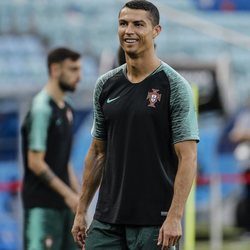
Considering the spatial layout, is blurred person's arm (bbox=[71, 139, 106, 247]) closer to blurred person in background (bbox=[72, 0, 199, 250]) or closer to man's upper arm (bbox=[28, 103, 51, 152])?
blurred person in background (bbox=[72, 0, 199, 250])

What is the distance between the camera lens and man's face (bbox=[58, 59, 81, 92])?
28.3ft

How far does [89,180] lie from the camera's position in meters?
5.91

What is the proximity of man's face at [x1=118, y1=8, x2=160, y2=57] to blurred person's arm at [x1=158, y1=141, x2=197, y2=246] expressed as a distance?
557 millimetres

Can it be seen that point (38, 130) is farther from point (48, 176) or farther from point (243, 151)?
point (243, 151)

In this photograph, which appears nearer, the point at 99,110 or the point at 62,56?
the point at 99,110

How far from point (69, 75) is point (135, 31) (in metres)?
3.23

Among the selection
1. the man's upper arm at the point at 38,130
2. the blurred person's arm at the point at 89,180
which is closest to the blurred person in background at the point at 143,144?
the blurred person's arm at the point at 89,180

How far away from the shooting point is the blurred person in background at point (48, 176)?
815 cm

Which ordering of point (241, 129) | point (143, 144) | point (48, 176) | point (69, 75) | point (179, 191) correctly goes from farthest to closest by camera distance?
1. point (241, 129)
2. point (69, 75)
3. point (48, 176)
4. point (143, 144)
5. point (179, 191)

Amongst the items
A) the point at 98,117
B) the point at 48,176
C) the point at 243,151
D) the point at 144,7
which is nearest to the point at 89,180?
the point at 98,117

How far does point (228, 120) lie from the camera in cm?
1614

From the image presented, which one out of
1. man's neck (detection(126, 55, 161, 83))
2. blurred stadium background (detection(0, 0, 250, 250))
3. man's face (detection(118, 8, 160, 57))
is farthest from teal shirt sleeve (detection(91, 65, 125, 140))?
blurred stadium background (detection(0, 0, 250, 250))

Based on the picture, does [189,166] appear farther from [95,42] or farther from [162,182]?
[95,42]

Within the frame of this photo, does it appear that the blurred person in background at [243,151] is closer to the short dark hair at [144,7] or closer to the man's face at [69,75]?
the man's face at [69,75]
